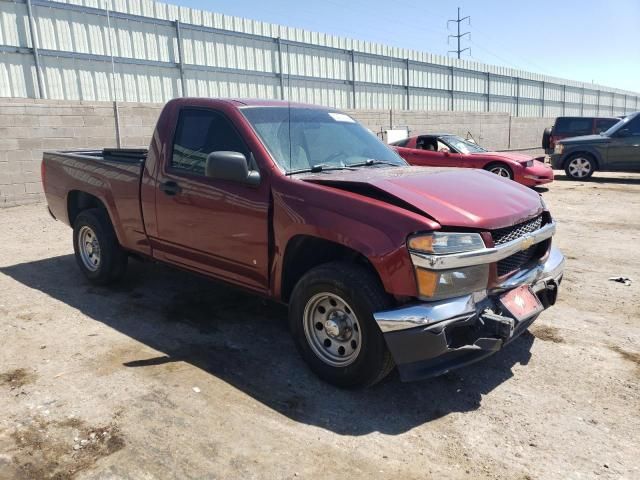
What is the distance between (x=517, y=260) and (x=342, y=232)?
1.23 metres

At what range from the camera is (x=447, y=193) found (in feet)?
11.0

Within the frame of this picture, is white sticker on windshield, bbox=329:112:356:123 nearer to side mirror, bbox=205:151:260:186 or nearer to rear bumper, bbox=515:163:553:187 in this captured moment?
side mirror, bbox=205:151:260:186

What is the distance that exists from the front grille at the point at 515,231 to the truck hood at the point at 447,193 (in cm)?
5

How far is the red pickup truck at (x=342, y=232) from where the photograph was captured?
2938 millimetres

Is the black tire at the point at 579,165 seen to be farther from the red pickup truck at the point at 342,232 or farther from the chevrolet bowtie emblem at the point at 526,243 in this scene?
the chevrolet bowtie emblem at the point at 526,243

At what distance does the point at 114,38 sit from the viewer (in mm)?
12031

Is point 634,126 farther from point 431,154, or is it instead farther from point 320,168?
point 320,168

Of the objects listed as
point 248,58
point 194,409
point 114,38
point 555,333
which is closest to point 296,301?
point 194,409

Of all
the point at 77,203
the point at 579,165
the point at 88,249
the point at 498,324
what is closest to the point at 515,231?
the point at 498,324

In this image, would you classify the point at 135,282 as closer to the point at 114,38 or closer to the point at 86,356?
the point at 86,356

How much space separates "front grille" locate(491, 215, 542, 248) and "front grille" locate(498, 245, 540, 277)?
12 cm

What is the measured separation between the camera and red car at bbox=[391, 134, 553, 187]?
11969mm

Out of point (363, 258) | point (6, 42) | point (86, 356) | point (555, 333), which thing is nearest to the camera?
point (363, 258)

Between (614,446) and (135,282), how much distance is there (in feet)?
15.3
